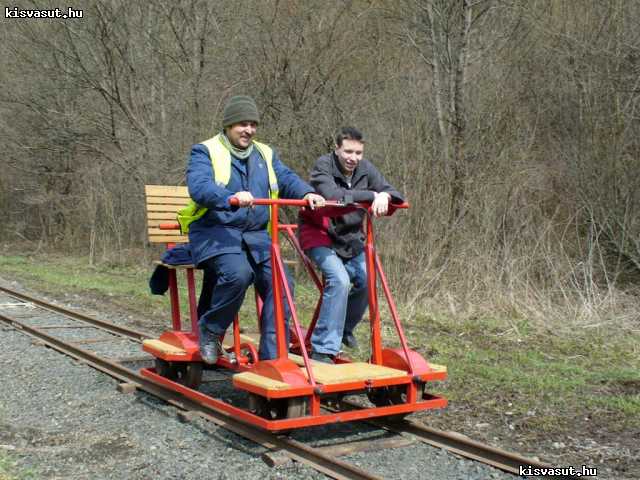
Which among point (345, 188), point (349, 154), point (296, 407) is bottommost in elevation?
point (296, 407)

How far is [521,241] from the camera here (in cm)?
1039

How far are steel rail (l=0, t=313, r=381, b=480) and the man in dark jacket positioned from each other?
0.78 metres

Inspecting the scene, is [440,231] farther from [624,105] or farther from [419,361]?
[419,361]

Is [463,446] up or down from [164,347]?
down

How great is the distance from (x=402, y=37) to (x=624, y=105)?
13.8ft

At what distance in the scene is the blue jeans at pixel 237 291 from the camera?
546 cm

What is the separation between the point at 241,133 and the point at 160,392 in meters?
2.22

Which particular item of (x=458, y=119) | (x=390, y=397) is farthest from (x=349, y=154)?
(x=458, y=119)

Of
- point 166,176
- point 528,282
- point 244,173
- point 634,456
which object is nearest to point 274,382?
point 244,173

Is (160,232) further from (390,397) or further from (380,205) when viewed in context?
(390,397)

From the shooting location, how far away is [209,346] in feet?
19.0

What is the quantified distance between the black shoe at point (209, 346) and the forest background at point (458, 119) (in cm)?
450

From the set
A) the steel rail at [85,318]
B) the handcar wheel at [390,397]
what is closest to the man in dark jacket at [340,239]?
the handcar wheel at [390,397]

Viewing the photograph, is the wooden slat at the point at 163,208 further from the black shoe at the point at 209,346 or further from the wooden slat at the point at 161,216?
the black shoe at the point at 209,346
